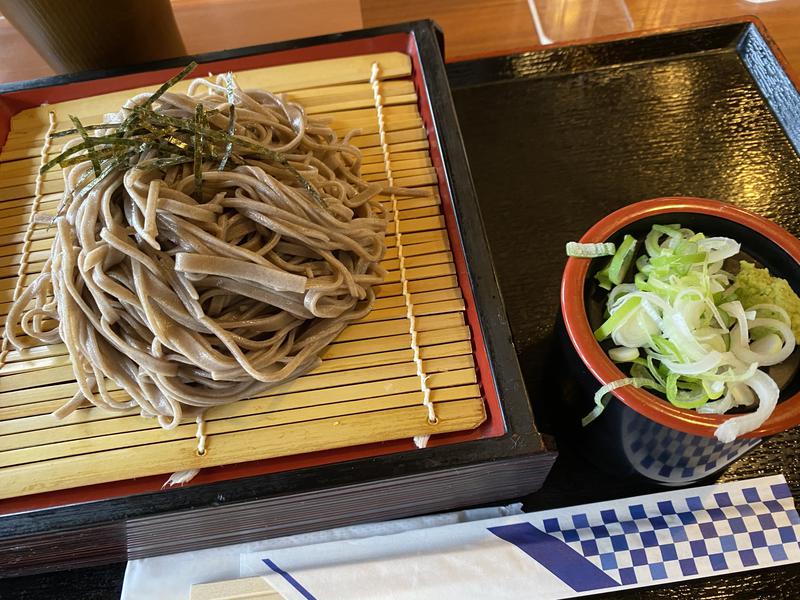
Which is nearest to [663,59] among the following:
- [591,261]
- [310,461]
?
[591,261]

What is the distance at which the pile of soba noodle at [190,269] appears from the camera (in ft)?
3.72

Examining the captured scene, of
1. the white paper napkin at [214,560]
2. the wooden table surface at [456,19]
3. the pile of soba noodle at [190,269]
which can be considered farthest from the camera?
the wooden table surface at [456,19]

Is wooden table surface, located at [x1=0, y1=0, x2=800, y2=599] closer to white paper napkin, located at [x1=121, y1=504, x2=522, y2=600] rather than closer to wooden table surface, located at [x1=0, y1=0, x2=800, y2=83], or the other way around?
wooden table surface, located at [x1=0, y1=0, x2=800, y2=83]

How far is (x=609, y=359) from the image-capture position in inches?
43.1

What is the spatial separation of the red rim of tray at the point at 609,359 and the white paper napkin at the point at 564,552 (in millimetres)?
358

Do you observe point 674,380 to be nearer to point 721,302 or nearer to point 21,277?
point 721,302

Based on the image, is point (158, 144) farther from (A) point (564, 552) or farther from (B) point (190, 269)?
(A) point (564, 552)

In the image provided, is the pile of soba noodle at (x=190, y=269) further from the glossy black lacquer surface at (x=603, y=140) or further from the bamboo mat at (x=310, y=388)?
the glossy black lacquer surface at (x=603, y=140)

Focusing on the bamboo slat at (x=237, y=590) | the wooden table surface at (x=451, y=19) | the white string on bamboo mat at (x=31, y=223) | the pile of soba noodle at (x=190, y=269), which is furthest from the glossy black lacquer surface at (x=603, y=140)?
the white string on bamboo mat at (x=31, y=223)

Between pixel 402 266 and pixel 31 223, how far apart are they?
908 millimetres

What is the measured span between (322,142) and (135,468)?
0.85 m

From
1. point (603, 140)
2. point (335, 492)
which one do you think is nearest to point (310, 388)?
point (335, 492)

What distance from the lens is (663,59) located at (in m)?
1.90

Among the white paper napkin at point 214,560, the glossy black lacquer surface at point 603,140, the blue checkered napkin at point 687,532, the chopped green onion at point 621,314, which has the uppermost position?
the glossy black lacquer surface at point 603,140
